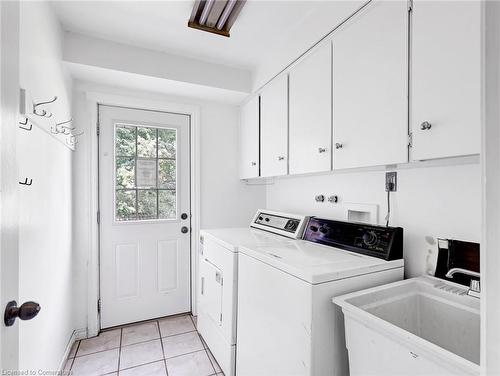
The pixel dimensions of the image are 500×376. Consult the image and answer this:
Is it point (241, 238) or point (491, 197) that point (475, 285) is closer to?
point (491, 197)

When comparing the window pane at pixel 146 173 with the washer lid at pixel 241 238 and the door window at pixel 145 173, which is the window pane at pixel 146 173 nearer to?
the door window at pixel 145 173

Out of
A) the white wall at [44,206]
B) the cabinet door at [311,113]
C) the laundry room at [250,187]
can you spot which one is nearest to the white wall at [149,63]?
the laundry room at [250,187]

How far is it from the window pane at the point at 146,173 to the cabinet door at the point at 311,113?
4.58 ft

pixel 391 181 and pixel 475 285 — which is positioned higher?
pixel 391 181

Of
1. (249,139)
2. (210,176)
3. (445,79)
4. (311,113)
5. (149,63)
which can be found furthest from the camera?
(210,176)

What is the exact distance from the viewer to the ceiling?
1699 mm

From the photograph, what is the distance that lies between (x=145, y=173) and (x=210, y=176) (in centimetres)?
64

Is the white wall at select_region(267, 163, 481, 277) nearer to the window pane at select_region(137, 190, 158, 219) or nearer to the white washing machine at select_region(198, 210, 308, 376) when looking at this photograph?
the white washing machine at select_region(198, 210, 308, 376)

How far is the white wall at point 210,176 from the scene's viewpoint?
231cm

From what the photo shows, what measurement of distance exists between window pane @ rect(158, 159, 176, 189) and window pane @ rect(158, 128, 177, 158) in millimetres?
63

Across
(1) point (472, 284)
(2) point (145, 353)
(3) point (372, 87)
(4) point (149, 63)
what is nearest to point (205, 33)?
(4) point (149, 63)

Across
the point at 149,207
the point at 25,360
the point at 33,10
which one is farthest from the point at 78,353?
the point at 33,10

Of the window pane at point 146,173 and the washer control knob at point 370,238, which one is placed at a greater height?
the window pane at point 146,173

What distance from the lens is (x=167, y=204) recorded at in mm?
2666
